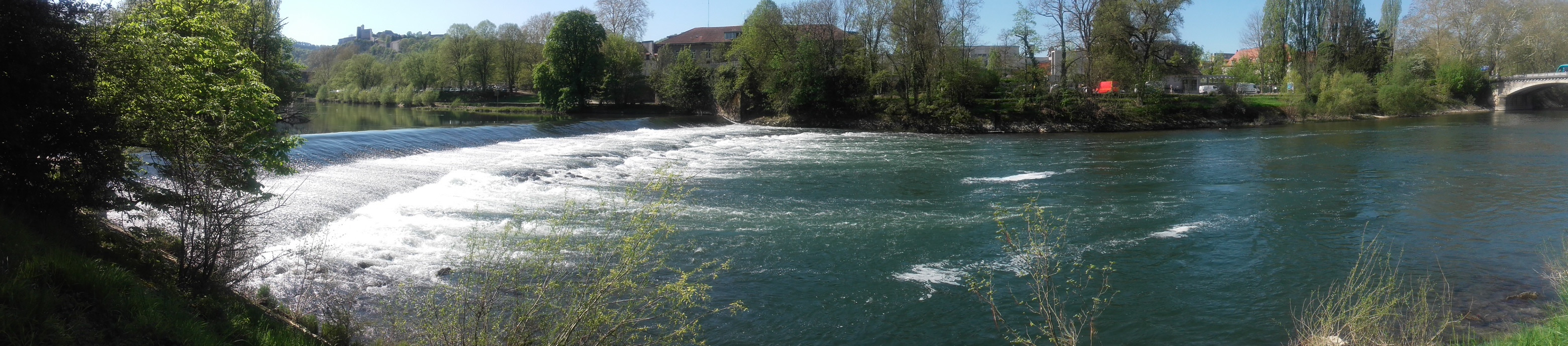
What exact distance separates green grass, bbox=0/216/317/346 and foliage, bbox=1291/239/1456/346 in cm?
950

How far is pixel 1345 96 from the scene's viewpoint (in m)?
49.8

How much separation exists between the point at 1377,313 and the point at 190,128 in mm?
11628

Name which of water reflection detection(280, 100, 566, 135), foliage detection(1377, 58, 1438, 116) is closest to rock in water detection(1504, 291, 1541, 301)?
water reflection detection(280, 100, 566, 135)

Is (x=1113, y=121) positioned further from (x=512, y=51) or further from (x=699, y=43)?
(x=512, y=51)

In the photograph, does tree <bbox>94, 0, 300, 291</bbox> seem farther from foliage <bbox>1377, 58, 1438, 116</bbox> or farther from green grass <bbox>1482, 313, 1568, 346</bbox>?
foliage <bbox>1377, 58, 1438, 116</bbox>

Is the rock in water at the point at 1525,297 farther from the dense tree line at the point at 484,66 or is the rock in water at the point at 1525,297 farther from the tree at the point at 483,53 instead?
the tree at the point at 483,53

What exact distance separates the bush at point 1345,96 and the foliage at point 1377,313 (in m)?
46.2

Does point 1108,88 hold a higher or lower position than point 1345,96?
higher

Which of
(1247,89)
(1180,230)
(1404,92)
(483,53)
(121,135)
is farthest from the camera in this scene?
(1247,89)

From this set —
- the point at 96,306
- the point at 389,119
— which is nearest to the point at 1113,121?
the point at 389,119

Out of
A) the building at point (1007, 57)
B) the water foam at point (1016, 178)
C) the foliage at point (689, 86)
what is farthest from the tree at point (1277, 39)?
the water foam at point (1016, 178)

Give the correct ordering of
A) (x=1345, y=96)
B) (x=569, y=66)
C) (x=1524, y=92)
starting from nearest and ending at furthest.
A: (x=1345, y=96), (x=569, y=66), (x=1524, y=92)

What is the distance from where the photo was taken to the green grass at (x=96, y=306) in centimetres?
508

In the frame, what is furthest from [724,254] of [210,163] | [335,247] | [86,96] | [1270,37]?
[1270,37]
